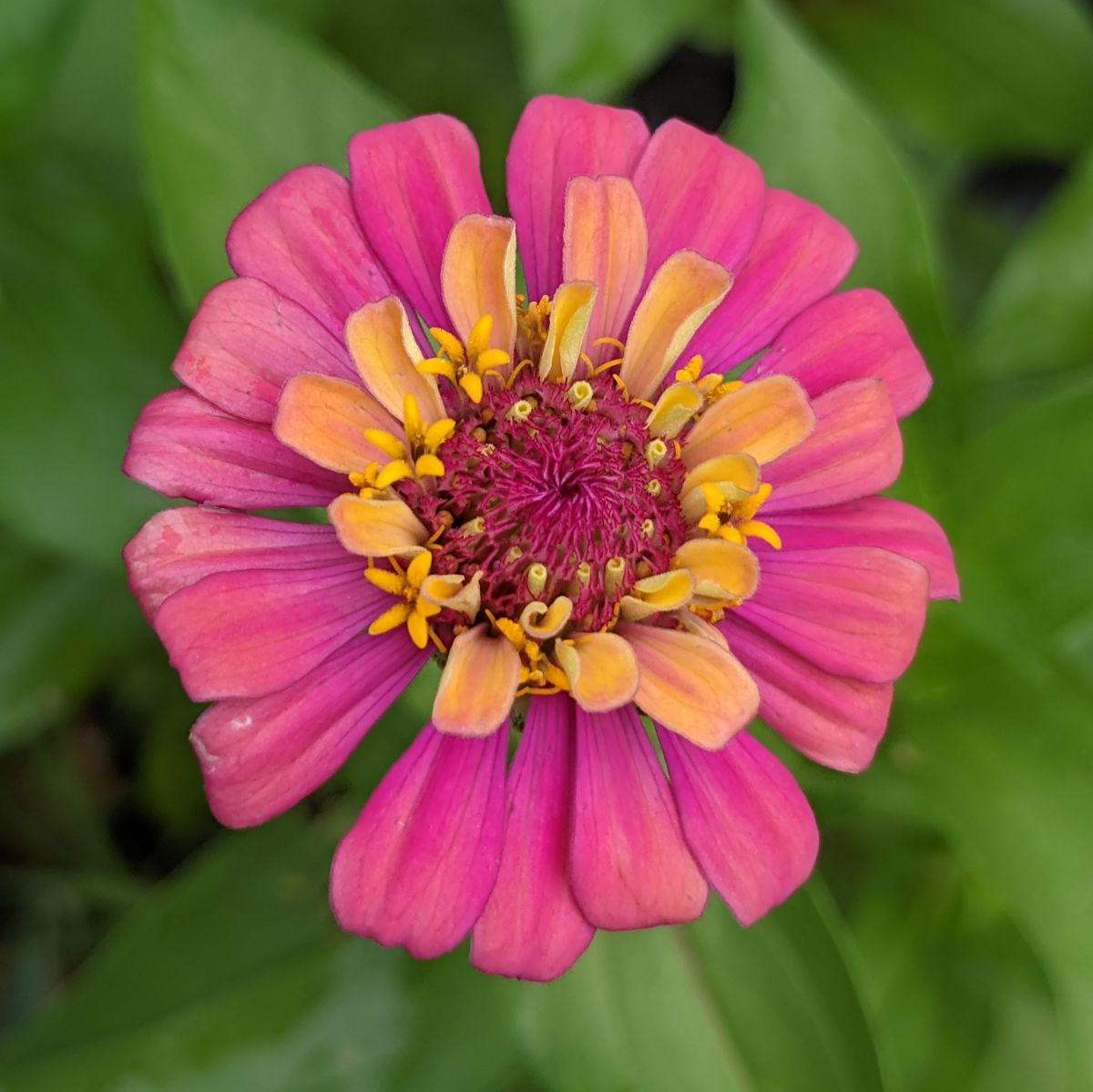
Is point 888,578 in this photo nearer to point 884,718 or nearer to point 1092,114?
point 884,718

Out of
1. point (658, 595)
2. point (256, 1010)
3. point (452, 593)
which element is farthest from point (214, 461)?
point (256, 1010)

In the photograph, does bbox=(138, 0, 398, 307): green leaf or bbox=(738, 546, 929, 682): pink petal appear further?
bbox=(138, 0, 398, 307): green leaf

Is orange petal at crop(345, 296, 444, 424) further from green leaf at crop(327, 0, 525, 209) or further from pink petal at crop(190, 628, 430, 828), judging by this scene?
green leaf at crop(327, 0, 525, 209)

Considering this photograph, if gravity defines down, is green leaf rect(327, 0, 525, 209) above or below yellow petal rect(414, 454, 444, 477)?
above

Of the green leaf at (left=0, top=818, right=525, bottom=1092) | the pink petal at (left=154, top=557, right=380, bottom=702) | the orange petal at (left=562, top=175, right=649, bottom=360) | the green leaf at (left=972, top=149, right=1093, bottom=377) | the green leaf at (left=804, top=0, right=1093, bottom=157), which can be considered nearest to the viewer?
the pink petal at (left=154, top=557, right=380, bottom=702)

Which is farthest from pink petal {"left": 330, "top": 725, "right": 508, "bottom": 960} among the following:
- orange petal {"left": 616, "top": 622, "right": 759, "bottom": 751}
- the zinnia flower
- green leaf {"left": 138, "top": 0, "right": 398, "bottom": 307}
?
green leaf {"left": 138, "top": 0, "right": 398, "bottom": 307}

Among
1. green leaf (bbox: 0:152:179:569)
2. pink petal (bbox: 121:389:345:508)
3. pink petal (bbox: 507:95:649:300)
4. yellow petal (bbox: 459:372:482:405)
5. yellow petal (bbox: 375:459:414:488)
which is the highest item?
pink petal (bbox: 507:95:649:300)

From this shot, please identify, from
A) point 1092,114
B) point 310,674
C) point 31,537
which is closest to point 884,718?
point 310,674
